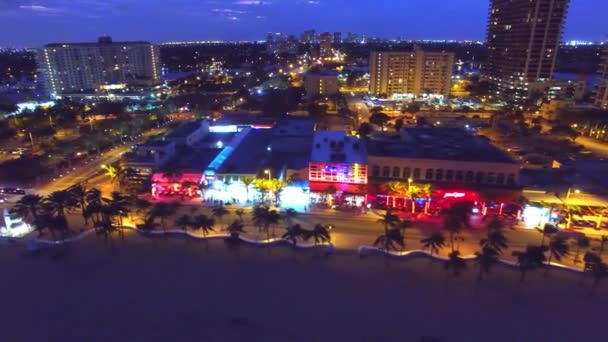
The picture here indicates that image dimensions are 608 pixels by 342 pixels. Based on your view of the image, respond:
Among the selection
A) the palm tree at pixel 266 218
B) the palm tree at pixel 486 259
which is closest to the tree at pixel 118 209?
the palm tree at pixel 266 218

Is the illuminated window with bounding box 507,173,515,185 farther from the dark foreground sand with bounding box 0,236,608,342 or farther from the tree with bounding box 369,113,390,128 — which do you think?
the tree with bounding box 369,113,390,128

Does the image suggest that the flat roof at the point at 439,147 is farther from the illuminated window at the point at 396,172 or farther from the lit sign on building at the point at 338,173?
the lit sign on building at the point at 338,173

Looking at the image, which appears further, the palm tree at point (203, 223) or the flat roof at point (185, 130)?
the flat roof at point (185, 130)

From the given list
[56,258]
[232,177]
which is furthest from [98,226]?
[232,177]

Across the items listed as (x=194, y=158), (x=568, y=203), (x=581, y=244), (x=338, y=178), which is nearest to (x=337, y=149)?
(x=338, y=178)

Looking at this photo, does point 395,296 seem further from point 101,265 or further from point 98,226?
point 98,226

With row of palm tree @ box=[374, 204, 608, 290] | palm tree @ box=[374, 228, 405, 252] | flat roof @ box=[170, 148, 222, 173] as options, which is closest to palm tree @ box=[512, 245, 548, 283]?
row of palm tree @ box=[374, 204, 608, 290]
